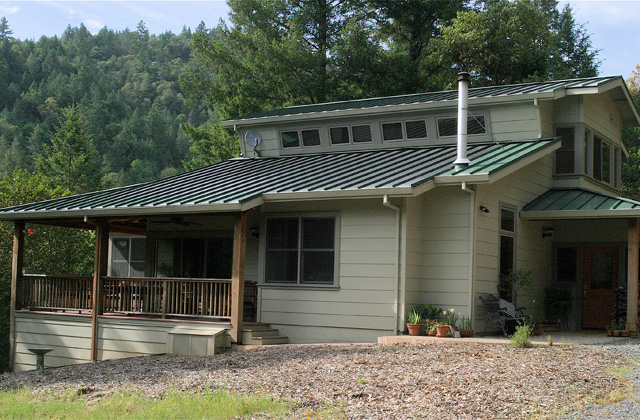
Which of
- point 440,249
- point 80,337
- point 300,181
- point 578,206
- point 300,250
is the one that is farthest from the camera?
point 80,337

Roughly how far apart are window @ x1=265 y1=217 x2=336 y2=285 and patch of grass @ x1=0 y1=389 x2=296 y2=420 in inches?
205

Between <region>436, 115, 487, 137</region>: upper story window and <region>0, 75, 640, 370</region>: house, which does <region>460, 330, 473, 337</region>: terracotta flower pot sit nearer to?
<region>0, 75, 640, 370</region>: house

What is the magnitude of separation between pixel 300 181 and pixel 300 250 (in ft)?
4.42

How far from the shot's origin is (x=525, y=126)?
48.6 feet

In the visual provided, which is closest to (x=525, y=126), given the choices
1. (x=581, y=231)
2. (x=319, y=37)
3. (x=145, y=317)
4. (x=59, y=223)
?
(x=581, y=231)

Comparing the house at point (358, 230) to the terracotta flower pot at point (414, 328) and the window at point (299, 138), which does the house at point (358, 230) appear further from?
the terracotta flower pot at point (414, 328)

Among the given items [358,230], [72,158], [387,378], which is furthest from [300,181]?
[72,158]

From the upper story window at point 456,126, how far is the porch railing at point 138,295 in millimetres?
5403

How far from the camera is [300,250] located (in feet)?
44.3

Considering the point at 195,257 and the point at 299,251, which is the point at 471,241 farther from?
the point at 195,257

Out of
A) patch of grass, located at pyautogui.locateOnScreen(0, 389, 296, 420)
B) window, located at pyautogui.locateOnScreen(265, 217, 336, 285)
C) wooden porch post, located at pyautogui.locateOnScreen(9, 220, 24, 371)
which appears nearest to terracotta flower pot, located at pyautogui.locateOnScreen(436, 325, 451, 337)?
window, located at pyautogui.locateOnScreen(265, 217, 336, 285)

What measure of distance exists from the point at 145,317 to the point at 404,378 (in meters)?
7.20

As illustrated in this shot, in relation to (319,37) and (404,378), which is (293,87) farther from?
(404,378)

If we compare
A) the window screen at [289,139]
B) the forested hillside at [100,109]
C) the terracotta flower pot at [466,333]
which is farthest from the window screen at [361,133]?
the forested hillside at [100,109]
